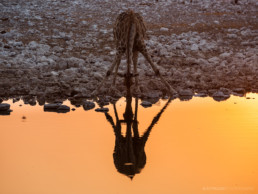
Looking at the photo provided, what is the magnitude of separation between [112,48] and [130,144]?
780 cm

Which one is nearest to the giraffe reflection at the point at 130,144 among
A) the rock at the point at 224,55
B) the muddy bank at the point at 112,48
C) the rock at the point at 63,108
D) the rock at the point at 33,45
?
the rock at the point at 63,108

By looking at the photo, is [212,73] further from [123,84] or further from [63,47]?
[63,47]

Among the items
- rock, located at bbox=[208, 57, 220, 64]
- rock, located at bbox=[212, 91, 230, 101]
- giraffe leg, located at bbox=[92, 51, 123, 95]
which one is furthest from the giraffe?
rock, located at bbox=[208, 57, 220, 64]

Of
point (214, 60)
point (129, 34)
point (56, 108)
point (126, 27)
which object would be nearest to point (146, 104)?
point (129, 34)

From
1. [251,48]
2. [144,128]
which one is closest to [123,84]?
[144,128]

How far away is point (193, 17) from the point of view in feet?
62.5

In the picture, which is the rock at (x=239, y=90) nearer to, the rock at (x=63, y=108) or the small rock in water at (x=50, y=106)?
the rock at (x=63, y=108)

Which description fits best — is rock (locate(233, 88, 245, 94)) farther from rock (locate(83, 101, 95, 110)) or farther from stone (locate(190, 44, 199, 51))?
stone (locate(190, 44, 199, 51))

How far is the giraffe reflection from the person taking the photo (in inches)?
237

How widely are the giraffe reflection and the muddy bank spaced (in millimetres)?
1596

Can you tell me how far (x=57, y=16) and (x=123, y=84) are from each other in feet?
28.8

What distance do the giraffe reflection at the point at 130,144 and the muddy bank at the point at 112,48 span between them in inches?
62.8

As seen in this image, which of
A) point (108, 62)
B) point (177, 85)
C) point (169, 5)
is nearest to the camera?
point (177, 85)

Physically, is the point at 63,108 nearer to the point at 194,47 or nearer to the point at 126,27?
the point at 126,27
